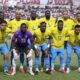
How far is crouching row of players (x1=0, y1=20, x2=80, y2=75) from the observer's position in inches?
446

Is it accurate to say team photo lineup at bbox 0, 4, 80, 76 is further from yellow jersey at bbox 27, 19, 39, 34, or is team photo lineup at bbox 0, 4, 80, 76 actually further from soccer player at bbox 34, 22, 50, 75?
yellow jersey at bbox 27, 19, 39, 34

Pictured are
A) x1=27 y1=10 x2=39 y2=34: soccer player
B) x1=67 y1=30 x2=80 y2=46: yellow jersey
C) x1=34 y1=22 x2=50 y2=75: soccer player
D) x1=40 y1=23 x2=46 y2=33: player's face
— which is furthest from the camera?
x1=27 y1=10 x2=39 y2=34: soccer player

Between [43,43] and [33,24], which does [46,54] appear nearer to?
[43,43]

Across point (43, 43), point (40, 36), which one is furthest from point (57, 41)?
point (40, 36)

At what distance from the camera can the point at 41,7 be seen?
30422 millimetres

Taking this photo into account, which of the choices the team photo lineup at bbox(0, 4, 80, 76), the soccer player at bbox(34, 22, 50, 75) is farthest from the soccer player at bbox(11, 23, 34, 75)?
the soccer player at bbox(34, 22, 50, 75)

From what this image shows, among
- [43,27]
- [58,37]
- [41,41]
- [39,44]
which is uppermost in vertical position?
[43,27]

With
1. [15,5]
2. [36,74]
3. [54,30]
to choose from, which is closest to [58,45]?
[54,30]

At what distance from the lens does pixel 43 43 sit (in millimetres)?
11797

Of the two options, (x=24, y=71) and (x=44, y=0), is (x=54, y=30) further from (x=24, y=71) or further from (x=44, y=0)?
(x=44, y=0)

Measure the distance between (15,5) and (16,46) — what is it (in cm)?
1909

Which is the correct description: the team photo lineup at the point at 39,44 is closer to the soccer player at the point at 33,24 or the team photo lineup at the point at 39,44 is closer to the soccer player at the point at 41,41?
the soccer player at the point at 41,41

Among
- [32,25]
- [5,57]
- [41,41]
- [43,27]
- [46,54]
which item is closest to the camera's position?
[5,57]

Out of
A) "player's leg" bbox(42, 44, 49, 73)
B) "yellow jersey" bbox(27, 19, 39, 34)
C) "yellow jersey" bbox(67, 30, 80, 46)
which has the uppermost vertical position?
"yellow jersey" bbox(27, 19, 39, 34)
